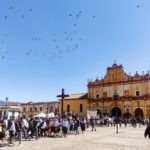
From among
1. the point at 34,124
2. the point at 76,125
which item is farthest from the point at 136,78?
the point at 34,124

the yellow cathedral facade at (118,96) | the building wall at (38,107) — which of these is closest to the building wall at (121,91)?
the yellow cathedral facade at (118,96)

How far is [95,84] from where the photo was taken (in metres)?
50.2

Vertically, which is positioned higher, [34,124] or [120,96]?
[120,96]

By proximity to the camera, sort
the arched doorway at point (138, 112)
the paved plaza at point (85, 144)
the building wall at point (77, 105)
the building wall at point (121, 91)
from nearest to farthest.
Result: the paved plaza at point (85, 144)
the arched doorway at point (138, 112)
the building wall at point (121, 91)
the building wall at point (77, 105)

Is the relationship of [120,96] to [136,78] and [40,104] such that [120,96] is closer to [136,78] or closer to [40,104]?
[136,78]

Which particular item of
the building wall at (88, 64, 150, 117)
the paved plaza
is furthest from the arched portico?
A: the paved plaza

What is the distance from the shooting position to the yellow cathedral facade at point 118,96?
42250 mm

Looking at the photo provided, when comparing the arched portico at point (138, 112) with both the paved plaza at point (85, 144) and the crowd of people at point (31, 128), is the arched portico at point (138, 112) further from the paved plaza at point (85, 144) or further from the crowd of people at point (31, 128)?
the paved plaza at point (85, 144)

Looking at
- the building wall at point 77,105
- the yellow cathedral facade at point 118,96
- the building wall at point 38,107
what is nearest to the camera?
the yellow cathedral facade at point 118,96

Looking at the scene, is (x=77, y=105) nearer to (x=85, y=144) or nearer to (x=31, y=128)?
(x=31, y=128)

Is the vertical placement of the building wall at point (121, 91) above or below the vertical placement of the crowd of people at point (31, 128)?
above

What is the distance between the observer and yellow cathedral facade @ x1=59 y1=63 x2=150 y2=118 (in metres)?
42.2

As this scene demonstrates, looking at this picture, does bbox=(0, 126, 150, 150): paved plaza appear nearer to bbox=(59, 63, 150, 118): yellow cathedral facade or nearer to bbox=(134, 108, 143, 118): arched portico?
bbox=(59, 63, 150, 118): yellow cathedral facade

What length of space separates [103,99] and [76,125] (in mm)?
30735
